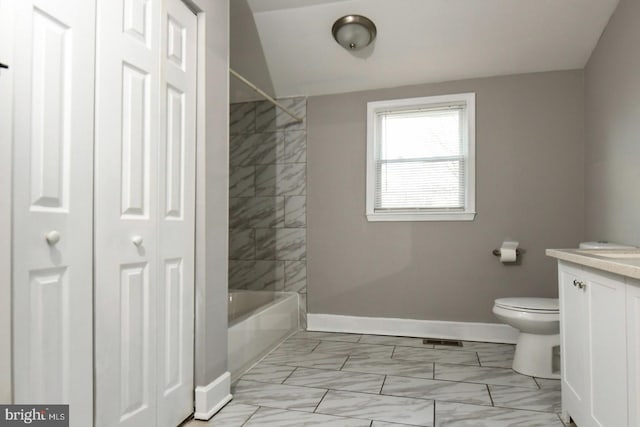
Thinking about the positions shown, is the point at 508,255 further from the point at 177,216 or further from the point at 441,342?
the point at 177,216

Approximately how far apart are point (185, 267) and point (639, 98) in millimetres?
2398

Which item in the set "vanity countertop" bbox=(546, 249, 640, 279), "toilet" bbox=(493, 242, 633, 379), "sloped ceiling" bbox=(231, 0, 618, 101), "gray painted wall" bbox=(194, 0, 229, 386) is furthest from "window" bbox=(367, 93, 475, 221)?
"gray painted wall" bbox=(194, 0, 229, 386)

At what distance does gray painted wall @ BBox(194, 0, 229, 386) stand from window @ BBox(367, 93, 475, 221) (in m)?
1.58

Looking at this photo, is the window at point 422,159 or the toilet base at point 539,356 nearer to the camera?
the toilet base at point 539,356

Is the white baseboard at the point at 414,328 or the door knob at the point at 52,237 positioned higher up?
the door knob at the point at 52,237

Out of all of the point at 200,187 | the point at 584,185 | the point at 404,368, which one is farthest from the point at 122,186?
the point at 584,185

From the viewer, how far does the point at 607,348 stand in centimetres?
139

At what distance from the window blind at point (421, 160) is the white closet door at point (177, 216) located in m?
1.86

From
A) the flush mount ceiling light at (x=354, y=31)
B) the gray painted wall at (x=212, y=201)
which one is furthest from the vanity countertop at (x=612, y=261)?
the flush mount ceiling light at (x=354, y=31)

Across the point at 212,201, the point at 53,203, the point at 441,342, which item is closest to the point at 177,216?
the point at 212,201

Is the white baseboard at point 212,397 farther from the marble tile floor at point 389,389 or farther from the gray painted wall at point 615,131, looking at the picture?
the gray painted wall at point 615,131

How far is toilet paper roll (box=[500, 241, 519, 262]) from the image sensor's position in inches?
120

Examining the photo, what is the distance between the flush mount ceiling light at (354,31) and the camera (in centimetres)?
281

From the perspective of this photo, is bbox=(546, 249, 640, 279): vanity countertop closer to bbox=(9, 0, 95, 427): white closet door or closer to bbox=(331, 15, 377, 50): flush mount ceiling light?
bbox=(9, 0, 95, 427): white closet door
